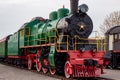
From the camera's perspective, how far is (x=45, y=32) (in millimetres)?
20219

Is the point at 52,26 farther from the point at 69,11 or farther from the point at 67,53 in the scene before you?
the point at 67,53

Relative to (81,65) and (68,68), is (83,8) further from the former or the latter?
(68,68)

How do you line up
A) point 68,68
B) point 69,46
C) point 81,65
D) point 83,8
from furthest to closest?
point 83,8 → point 69,46 → point 68,68 → point 81,65

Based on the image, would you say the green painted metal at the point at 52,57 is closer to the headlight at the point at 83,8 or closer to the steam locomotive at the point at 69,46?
the steam locomotive at the point at 69,46

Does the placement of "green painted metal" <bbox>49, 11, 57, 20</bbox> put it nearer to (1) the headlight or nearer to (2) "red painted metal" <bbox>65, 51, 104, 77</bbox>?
(1) the headlight

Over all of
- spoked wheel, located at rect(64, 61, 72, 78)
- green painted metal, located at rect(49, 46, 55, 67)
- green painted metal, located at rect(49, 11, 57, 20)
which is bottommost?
spoked wheel, located at rect(64, 61, 72, 78)

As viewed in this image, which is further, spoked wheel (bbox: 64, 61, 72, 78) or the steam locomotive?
spoked wheel (bbox: 64, 61, 72, 78)

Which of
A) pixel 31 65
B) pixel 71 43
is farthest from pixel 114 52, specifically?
pixel 71 43

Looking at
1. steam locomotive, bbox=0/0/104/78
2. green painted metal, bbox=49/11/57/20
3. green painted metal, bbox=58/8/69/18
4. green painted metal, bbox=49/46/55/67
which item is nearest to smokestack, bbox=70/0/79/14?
steam locomotive, bbox=0/0/104/78

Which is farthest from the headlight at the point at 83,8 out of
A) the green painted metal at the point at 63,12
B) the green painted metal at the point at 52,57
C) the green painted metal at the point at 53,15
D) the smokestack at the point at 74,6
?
the green painted metal at the point at 53,15

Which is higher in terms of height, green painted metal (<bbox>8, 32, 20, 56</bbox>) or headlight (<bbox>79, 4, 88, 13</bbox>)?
headlight (<bbox>79, 4, 88, 13</bbox>)

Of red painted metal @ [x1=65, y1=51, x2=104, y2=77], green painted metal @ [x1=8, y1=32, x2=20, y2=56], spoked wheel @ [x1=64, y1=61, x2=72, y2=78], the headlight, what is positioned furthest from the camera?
green painted metal @ [x1=8, y1=32, x2=20, y2=56]

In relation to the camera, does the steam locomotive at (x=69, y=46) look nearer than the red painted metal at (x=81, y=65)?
No

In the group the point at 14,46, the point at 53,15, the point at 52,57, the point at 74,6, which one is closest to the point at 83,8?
the point at 74,6
